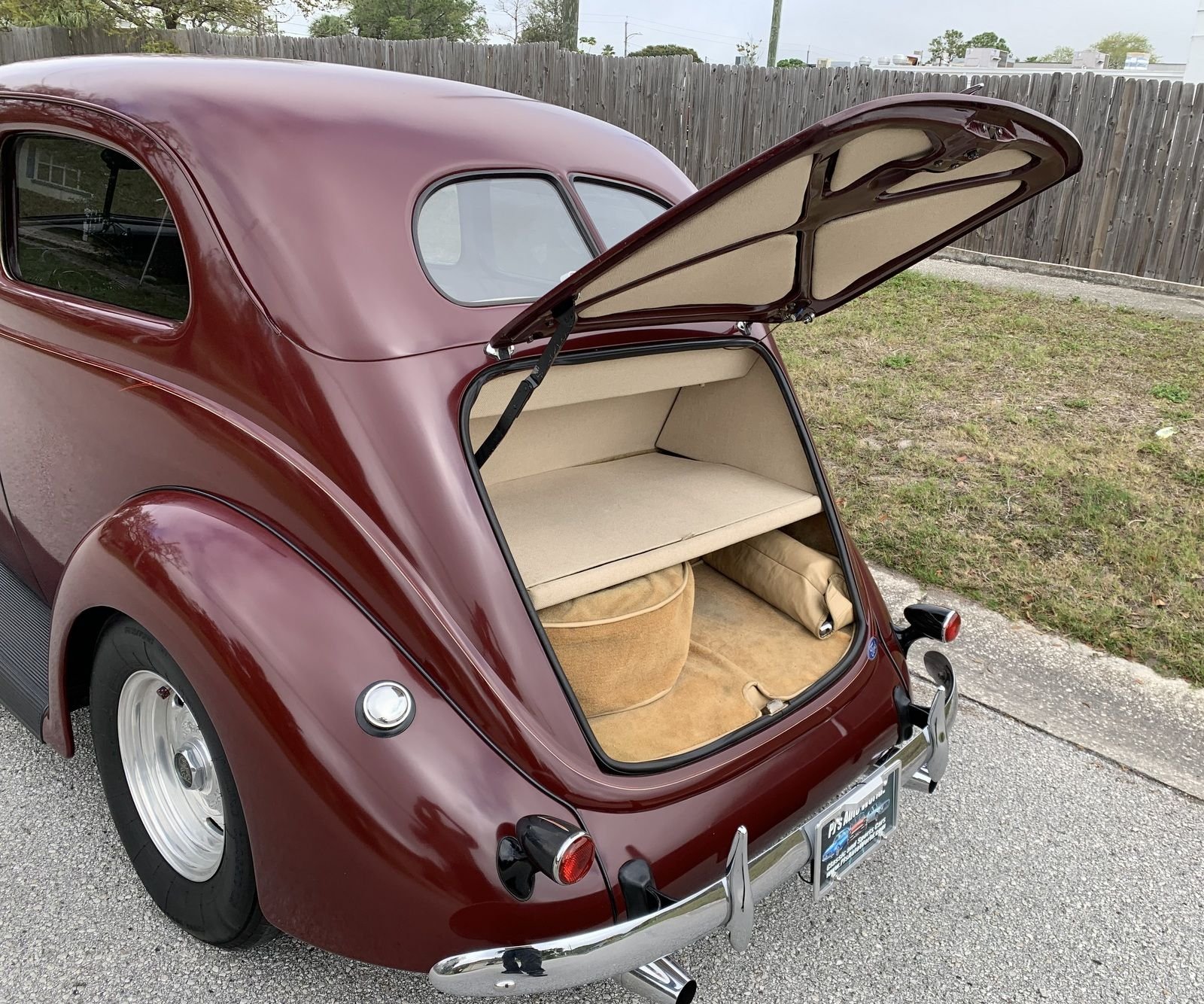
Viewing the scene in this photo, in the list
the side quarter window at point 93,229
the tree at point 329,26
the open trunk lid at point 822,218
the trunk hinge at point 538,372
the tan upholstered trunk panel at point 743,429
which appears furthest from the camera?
the tree at point 329,26

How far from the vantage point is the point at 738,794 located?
6.27ft

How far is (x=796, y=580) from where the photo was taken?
2549 mm

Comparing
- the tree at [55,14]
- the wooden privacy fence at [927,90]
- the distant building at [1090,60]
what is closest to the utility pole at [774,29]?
the wooden privacy fence at [927,90]

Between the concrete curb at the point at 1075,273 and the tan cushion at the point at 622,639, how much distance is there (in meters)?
7.61

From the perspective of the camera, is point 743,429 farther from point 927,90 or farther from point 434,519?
point 927,90

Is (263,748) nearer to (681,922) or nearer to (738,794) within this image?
(681,922)

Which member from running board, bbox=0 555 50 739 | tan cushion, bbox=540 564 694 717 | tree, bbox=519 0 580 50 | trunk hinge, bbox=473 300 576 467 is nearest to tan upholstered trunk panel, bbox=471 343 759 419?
trunk hinge, bbox=473 300 576 467

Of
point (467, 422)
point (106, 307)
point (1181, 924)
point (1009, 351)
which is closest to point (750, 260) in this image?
point (467, 422)

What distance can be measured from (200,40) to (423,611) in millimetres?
16063

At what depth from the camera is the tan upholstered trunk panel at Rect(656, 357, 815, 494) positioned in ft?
8.59

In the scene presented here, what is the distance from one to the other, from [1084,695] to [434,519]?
255 centimetres

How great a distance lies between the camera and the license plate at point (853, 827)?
1928 mm

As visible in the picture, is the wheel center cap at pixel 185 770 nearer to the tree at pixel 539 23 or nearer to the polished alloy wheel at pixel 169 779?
the polished alloy wheel at pixel 169 779

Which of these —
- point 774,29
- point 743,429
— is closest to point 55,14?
point 774,29
